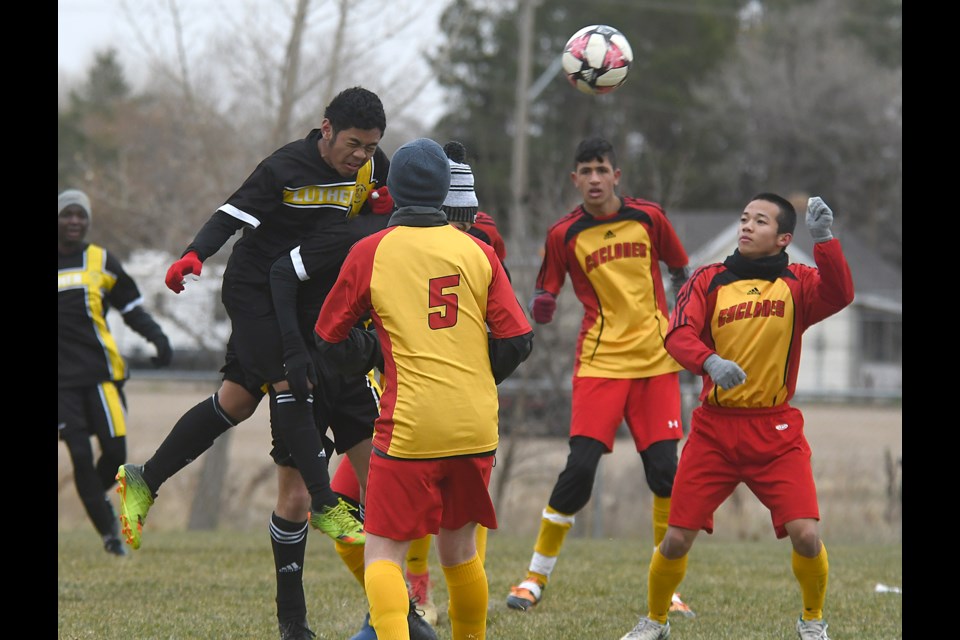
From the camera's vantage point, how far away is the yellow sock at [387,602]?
4.04 m

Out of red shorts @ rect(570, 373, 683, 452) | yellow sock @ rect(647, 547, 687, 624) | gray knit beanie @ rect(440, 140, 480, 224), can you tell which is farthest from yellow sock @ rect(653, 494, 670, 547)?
gray knit beanie @ rect(440, 140, 480, 224)

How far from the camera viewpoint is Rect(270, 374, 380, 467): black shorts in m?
5.20

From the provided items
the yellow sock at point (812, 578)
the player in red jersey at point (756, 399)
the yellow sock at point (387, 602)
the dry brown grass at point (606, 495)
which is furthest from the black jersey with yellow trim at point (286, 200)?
the dry brown grass at point (606, 495)

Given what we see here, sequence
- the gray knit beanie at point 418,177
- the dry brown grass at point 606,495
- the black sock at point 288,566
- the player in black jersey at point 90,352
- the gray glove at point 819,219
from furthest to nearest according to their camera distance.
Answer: the dry brown grass at point 606,495, the player in black jersey at point 90,352, the black sock at point 288,566, the gray glove at point 819,219, the gray knit beanie at point 418,177

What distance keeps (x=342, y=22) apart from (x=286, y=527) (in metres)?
8.15

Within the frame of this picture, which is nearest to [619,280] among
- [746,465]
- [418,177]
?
[746,465]

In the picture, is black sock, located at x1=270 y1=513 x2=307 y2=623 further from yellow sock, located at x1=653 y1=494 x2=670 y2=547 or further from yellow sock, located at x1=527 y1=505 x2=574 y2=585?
yellow sock, located at x1=653 y1=494 x2=670 y2=547

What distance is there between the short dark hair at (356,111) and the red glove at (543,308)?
65.4 inches

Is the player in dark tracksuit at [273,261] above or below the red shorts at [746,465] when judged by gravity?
above

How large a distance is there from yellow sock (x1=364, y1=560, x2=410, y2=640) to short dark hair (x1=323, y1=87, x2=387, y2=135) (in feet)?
6.00

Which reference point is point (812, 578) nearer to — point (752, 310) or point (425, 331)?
point (752, 310)

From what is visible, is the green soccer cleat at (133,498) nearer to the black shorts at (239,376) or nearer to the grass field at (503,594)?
the grass field at (503,594)

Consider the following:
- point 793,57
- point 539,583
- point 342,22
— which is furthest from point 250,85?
point 793,57

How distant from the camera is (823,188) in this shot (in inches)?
1569
